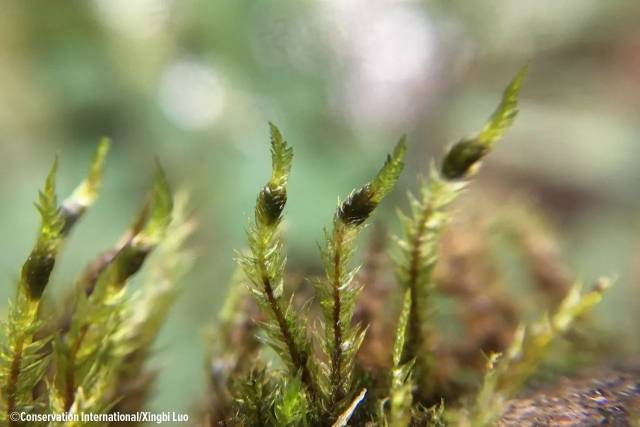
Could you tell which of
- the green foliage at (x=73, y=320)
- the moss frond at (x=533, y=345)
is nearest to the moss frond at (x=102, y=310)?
the green foliage at (x=73, y=320)

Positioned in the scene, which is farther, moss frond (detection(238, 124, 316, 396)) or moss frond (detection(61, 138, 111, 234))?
moss frond (detection(61, 138, 111, 234))

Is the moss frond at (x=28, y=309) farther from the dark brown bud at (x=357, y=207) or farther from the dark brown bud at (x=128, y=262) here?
the dark brown bud at (x=357, y=207)

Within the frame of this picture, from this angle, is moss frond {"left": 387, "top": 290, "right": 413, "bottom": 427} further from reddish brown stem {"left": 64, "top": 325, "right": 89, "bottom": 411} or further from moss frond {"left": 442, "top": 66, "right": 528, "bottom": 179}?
reddish brown stem {"left": 64, "top": 325, "right": 89, "bottom": 411}

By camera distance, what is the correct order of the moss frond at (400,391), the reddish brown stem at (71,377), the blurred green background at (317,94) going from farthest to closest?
the blurred green background at (317,94) < the reddish brown stem at (71,377) < the moss frond at (400,391)

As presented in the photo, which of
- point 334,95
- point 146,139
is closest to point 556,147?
point 334,95

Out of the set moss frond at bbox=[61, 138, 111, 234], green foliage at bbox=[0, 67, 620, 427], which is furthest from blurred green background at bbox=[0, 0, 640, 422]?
green foliage at bbox=[0, 67, 620, 427]

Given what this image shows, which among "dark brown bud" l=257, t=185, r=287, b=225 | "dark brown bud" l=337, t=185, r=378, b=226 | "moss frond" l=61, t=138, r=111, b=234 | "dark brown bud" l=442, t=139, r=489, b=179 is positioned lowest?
"moss frond" l=61, t=138, r=111, b=234
